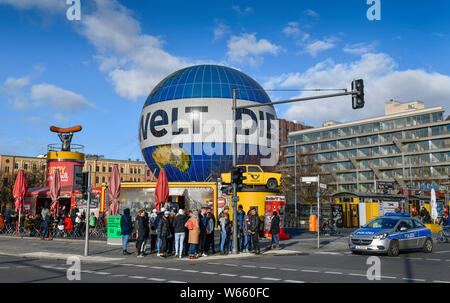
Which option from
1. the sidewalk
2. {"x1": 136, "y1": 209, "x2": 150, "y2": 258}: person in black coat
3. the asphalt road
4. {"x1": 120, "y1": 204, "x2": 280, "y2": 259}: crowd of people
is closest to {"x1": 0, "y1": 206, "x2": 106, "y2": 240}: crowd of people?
the sidewalk

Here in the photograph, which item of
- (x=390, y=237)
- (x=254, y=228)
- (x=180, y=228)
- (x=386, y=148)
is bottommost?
(x=390, y=237)

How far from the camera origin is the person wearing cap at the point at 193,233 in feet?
53.9

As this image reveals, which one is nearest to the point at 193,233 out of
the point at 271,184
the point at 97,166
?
the point at 271,184

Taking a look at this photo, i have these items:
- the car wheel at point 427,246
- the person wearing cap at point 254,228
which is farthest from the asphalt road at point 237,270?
the car wheel at point 427,246

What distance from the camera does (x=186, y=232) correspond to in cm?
1769

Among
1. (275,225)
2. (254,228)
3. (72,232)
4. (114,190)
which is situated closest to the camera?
(254,228)

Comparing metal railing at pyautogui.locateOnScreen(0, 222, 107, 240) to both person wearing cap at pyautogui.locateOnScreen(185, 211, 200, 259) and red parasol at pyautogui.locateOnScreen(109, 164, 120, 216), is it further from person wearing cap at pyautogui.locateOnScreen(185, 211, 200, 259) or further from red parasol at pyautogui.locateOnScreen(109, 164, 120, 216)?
person wearing cap at pyautogui.locateOnScreen(185, 211, 200, 259)

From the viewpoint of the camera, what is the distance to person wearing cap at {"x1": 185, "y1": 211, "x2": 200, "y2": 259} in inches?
647

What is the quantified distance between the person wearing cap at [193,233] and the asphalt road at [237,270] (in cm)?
66

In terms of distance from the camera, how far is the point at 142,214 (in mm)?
17266

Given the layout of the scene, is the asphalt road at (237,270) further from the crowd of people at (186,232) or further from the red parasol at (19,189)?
the red parasol at (19,189)

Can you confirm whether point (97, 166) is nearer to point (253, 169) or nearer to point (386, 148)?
point (386, 148)

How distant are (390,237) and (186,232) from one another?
26.2ft
